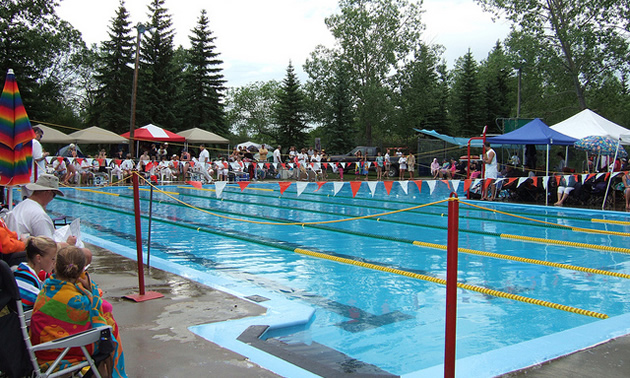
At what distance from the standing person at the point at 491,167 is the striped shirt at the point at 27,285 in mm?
13503

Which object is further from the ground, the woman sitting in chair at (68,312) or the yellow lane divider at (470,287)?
the woman sitting in chair at (68,312)

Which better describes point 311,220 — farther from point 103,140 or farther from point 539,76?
point 539,76

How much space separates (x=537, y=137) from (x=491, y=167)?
61.5 inches

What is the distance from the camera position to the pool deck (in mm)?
3463

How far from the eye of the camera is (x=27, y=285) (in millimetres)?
3271

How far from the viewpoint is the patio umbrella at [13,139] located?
17.7ft

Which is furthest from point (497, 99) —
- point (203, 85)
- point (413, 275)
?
point (413, 275)

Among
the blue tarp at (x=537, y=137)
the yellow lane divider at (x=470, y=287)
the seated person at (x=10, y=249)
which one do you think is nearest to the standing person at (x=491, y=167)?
the blue tarp at (x=537, y=137)

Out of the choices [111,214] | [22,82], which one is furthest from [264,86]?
[111,214]

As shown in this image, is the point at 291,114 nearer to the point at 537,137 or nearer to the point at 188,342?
the point at 537,137

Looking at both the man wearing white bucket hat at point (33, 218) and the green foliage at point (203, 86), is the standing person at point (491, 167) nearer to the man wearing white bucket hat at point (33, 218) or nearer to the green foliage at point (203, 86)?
the man wearing white bucket hat at point (33, 218)

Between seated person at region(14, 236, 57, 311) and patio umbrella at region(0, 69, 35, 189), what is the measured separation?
7.13 feet

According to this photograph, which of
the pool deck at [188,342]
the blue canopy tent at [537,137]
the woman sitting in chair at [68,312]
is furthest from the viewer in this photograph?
the blue canopy tent at [537,137]

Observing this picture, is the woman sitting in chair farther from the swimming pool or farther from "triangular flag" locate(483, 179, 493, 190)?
"triangular flag" locate(483, 179, 493, 190)
